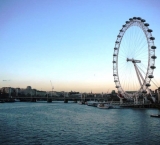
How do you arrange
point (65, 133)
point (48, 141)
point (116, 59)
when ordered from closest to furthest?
point (48, 141), point (65, 133), point (116, 59)

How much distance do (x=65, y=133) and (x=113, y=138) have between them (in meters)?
6.21

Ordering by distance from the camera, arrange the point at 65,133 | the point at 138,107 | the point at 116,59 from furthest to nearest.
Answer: the point at 138,107
the point at 116,59
the point at 65,133

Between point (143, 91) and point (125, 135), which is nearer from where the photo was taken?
point (125, 135)

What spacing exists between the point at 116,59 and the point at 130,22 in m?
11.9

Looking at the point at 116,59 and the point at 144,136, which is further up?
the point at 116,59

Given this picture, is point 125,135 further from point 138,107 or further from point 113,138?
point 138,107

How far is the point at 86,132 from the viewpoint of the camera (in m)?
30.2

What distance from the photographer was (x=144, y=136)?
2825cm

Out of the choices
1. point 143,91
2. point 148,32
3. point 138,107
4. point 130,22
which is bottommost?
point 138,107

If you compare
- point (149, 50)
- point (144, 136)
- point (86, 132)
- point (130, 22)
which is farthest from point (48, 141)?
point (130, 22)

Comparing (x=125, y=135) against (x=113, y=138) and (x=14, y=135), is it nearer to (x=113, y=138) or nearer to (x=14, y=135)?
(x=113, y=138)

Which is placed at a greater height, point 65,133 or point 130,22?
point 130,22

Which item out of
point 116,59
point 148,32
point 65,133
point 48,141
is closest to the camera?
point 48,141

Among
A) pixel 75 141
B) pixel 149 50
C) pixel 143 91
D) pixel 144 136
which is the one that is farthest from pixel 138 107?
pixel 75 141
